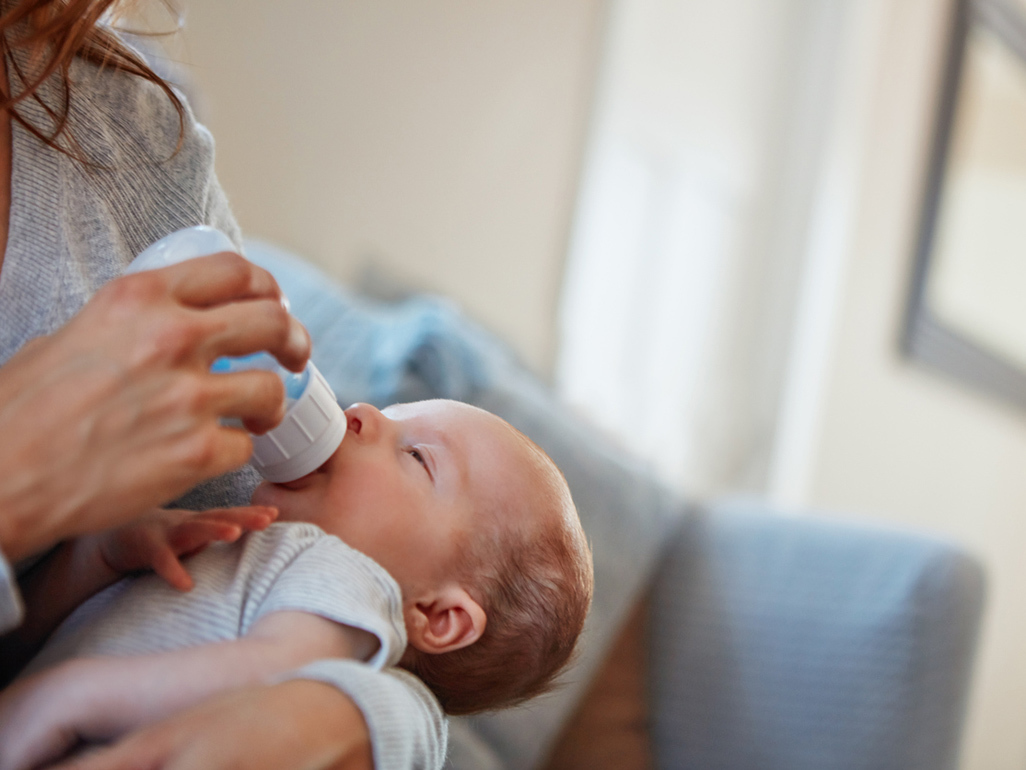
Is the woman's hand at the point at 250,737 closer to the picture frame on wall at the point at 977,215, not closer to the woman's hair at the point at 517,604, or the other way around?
the woman's hair at the point at 517,604

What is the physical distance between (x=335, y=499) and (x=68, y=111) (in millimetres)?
312

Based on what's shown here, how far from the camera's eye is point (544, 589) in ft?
2.20

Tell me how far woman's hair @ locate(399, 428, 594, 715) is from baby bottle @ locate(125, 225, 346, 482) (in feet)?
0.43

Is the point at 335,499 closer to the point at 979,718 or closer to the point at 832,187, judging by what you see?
the point at 832,187

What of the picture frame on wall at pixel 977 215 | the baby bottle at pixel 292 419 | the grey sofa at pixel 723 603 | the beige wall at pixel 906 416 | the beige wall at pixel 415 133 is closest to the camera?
the baby bottle at pixel 292 419

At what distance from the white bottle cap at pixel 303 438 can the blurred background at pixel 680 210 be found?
2.86 feet

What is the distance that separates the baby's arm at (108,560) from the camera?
542 mm

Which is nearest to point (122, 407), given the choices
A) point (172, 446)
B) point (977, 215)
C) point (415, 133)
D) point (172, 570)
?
point (172, 446)

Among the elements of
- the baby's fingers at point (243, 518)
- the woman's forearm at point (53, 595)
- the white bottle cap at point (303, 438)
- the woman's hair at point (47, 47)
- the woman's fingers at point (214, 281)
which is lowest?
the woman's forearm at point (53, 595)

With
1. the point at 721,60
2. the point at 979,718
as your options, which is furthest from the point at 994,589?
the point at 721,60

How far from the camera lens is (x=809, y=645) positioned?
1.36m

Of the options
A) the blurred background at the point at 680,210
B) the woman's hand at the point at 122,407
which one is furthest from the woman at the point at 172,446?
the blurred background at the point at 680,210

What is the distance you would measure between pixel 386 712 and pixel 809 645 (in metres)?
1.05

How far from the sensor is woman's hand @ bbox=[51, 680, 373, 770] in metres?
0.41
